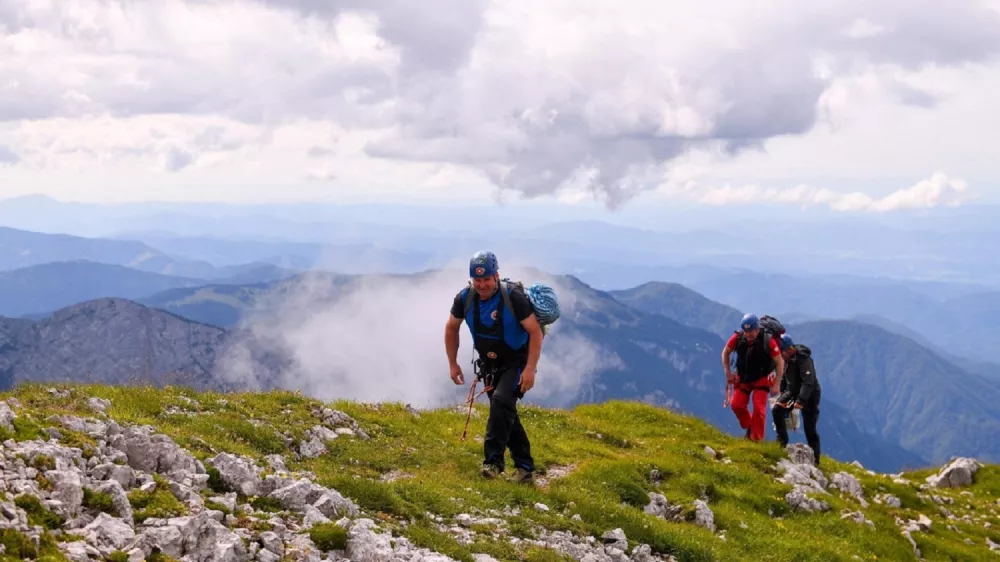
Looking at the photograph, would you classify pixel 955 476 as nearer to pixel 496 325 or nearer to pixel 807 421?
pixel 807 421

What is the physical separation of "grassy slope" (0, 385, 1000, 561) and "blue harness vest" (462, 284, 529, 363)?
97.1 inches

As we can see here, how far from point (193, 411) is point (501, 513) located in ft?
23.5

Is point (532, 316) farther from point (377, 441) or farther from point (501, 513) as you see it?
point (377, 441)

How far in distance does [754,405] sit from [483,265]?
11.5 m

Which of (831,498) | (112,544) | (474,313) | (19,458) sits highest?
(474,313)

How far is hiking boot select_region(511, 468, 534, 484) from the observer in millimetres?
13795

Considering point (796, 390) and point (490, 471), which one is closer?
point (490, 471)

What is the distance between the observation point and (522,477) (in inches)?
545

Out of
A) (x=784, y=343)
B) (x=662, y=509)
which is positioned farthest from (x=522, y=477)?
(x=784, y=343)

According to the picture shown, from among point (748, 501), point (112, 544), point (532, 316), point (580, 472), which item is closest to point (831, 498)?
point (748, 501)

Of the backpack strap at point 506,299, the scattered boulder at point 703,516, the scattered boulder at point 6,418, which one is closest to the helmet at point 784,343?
the scattered boulder at point 703,516

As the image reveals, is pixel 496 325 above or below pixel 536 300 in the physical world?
below

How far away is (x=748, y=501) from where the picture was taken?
16.4 m

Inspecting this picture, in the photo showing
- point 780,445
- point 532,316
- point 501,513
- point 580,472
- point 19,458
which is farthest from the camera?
point 780,445
